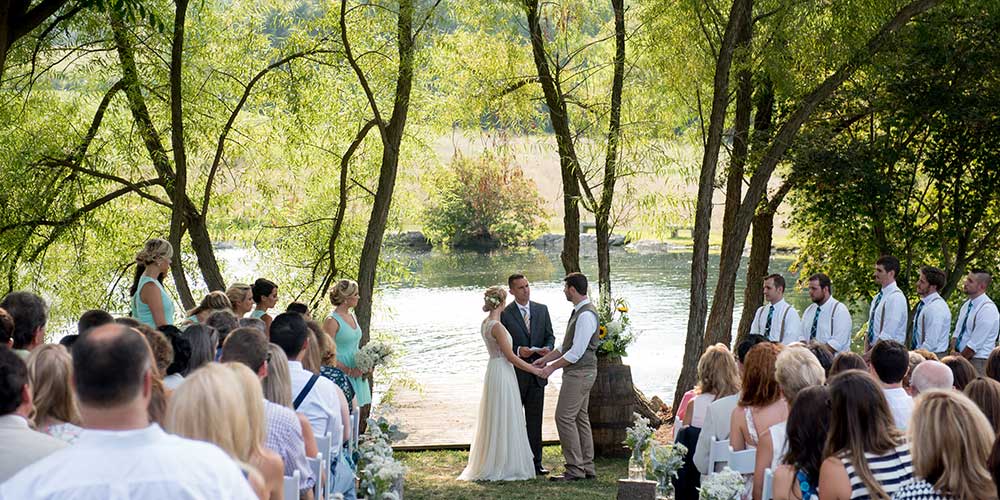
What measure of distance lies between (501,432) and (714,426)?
133 inches

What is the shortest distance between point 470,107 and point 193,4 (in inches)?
134

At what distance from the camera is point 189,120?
11734 mm

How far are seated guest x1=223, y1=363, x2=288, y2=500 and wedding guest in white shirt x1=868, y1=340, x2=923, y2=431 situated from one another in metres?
2.98

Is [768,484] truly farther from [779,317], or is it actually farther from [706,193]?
[706,193]

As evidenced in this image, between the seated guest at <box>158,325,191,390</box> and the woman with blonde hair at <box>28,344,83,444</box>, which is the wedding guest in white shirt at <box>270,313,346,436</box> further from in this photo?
the woman with blonde hair at <box>28,344,83,444</box>

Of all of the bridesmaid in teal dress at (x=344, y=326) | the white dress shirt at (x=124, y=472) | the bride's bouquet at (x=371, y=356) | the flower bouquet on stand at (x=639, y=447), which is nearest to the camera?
the white dress shirt at (x=124, y=472)

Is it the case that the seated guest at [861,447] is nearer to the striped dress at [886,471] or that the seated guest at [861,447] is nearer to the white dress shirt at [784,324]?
the striped dress at [886,471]

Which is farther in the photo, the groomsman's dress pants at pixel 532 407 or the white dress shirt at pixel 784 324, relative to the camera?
the white dress shirt at pixel 784 324

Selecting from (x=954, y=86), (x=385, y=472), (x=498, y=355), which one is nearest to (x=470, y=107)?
(x=498, y=355)

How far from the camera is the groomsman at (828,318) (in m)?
9.57

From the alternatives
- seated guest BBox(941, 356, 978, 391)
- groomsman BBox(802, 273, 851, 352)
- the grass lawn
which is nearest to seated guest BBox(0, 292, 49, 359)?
the grass lawn

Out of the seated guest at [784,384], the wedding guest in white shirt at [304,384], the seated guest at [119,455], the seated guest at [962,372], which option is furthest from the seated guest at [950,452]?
the wedding guest in white shirt at [304,384]

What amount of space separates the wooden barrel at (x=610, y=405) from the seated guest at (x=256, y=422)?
622 centimetres

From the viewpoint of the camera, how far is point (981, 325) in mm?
9414
